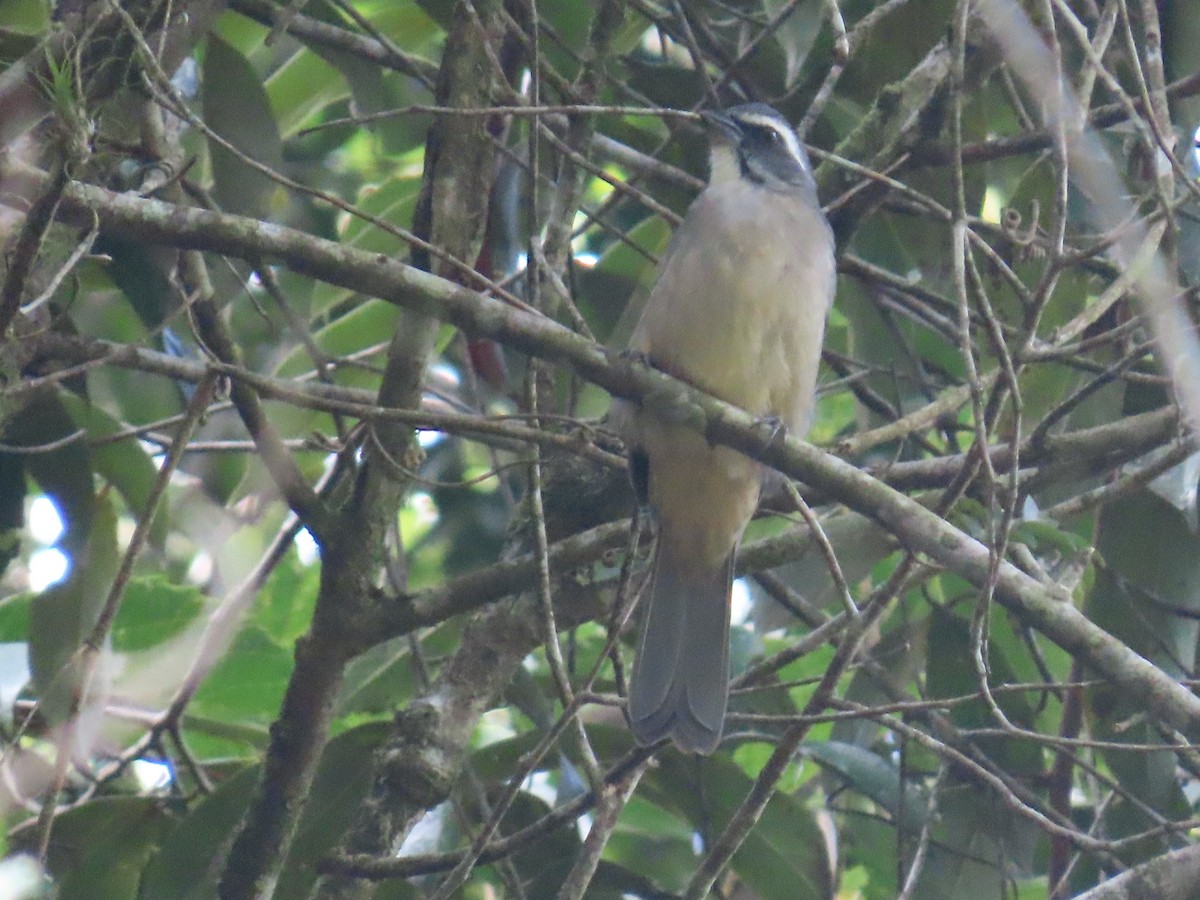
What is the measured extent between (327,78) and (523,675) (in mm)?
2075

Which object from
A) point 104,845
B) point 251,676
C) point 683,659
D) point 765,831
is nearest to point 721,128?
Answer: point 683,659

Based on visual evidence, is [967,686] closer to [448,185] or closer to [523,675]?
[523,675]

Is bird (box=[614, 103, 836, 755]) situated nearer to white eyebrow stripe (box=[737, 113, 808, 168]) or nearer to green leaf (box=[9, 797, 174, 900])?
white eyebrow stripe (box=[737, 113, 808, 168])

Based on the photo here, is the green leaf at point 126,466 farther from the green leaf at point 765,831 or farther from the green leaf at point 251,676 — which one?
the green leaf at point 765,831

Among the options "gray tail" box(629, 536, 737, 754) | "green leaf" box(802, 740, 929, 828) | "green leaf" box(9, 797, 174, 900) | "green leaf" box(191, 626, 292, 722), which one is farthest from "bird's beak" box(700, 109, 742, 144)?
"green leaf" box(9, 797, 174, 900)

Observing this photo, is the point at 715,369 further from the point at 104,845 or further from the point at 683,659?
the point at 104,845

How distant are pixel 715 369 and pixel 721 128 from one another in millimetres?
813

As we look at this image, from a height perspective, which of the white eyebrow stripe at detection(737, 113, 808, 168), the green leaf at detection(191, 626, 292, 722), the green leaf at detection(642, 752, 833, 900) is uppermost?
the white eyebrow stripe at detection(737, 113, 808, 168)

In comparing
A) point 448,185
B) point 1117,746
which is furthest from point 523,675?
point 1117,746

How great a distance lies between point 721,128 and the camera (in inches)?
176

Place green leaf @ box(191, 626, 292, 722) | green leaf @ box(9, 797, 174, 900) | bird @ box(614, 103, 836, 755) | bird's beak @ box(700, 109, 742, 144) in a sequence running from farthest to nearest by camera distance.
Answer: green leaf @ box(191, 626, 292, 722), bird's beak @ box(700, 109, 742, 144), bird @ box(614, 103, 836, 755), green leaf @ box(9, 797, 174, 900)

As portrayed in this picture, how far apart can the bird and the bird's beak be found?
6cm

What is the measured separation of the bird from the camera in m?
4.04

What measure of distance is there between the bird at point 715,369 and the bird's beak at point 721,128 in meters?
0.06
